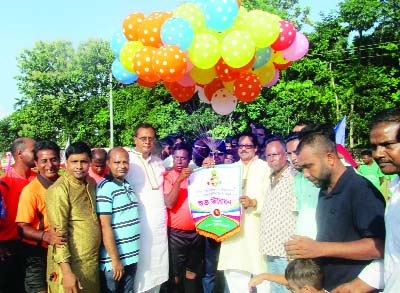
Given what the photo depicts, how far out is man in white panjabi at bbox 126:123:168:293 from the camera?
3.94 meters

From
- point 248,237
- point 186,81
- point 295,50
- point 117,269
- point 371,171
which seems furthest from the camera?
point 371,171

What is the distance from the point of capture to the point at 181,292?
180 inches

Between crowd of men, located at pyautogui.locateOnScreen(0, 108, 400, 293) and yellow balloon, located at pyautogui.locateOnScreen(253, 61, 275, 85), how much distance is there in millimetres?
1777

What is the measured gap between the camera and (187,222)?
14.0 feet

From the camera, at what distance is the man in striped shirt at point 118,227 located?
3.36m

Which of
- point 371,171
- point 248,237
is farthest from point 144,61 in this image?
point 371,171

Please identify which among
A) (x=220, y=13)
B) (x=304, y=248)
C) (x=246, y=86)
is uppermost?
(x=220, y=13)

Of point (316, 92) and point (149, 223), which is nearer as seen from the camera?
point (149, 223)

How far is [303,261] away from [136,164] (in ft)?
7.22

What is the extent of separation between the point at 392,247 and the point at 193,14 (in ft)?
12.2

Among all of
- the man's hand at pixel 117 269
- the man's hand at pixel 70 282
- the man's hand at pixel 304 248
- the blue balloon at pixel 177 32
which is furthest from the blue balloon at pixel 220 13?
the man's hand at pixel 304 248

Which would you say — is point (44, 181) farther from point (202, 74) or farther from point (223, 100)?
point (223, 100)

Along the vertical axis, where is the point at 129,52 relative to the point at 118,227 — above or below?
above

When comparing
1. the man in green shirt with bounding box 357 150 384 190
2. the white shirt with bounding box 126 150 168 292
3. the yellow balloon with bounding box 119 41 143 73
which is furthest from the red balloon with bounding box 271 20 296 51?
the man in green shirt with bounding box 357 150 384 190
